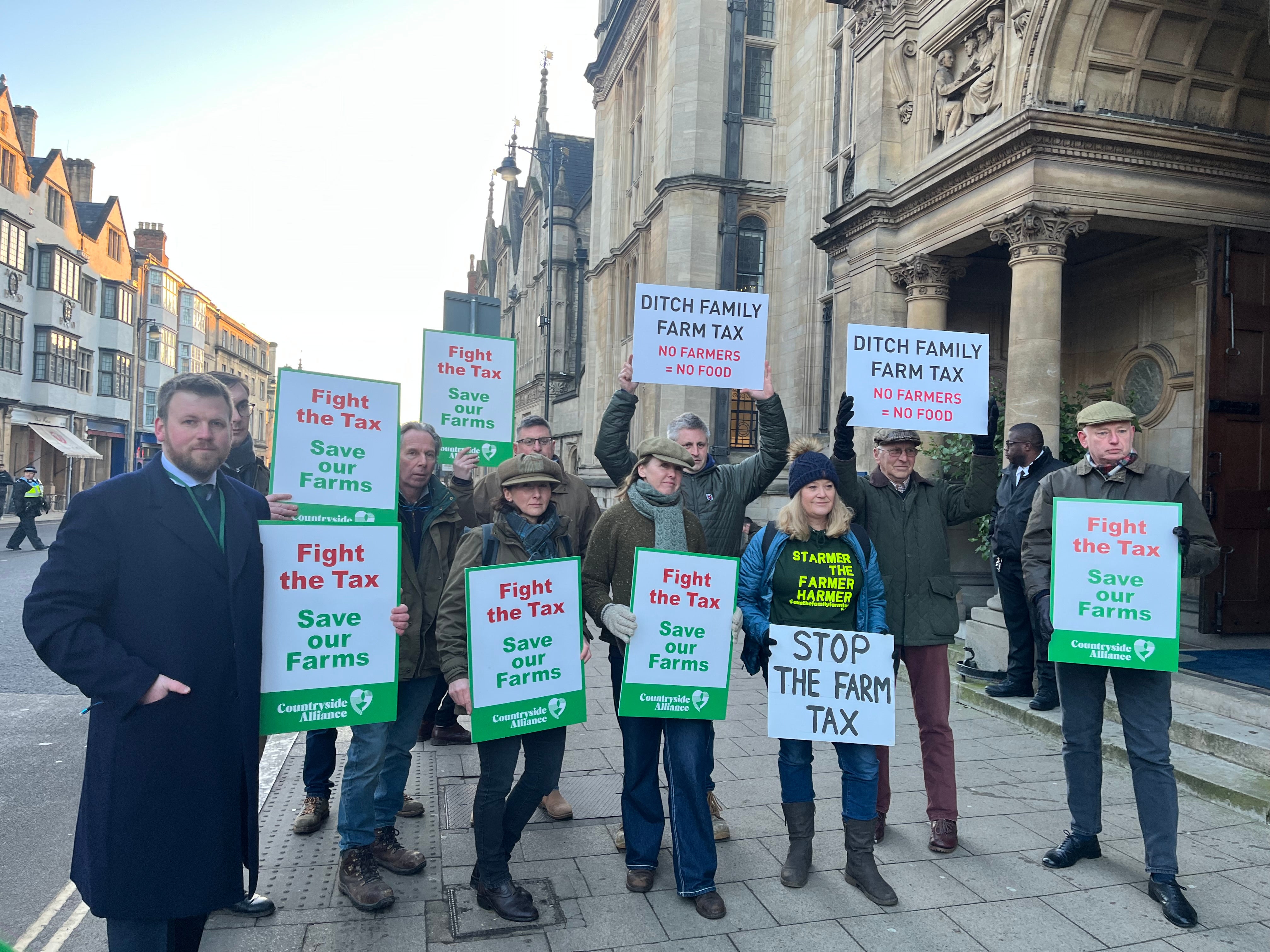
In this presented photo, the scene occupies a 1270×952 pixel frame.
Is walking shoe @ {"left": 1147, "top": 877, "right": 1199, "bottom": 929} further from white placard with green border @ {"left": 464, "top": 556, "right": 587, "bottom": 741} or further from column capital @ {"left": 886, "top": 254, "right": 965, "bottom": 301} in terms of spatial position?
column capital @ {"left": 886, "top": 254, "right": 965, "bottom": 301}

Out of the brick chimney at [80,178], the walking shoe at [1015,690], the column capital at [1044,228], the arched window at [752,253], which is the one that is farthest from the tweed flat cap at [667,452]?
the brick chimney at [80,178]

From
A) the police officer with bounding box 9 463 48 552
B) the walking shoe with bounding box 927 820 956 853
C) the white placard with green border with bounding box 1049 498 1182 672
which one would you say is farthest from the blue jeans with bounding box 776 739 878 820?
the police officer with bounding box 9 463 48 552

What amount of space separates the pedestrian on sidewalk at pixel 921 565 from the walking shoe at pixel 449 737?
3.12 meters

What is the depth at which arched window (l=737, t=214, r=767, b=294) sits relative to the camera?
21500mm

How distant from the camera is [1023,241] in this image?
8.52 m

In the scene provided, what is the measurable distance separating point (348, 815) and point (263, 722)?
82 centimetres

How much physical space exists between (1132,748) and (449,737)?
4.40 m

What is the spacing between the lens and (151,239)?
192 ft

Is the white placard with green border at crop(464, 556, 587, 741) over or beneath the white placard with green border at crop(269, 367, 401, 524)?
beneath

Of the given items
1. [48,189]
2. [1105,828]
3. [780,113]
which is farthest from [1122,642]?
[48,189]

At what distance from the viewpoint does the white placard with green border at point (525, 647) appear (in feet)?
12.0

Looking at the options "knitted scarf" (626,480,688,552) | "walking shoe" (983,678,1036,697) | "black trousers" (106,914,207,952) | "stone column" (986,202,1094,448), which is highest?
"stone column" (986,202,1094,448)

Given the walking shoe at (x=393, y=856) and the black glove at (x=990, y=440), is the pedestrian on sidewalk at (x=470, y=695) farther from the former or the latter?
the black glove at (x=990, y=440)

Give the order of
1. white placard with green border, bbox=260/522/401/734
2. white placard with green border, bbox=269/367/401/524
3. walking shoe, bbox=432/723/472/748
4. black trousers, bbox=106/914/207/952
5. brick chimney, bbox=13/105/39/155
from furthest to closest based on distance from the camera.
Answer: brick chimney, bbox=13/105/39/155
walking shoe, bbox=432/723/472/748
white placard with green border, bbox=269/367/401/524
white placard with green border, bbox=260/522/401/734
black trousers, bbox=106/914/207/952
